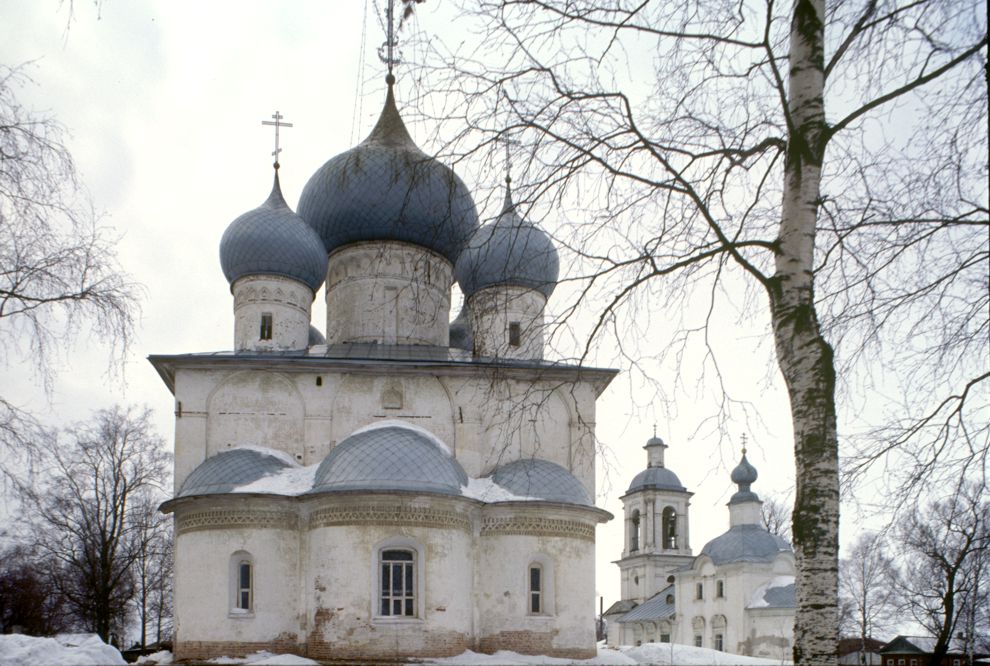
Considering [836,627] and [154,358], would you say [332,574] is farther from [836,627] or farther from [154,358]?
[836,627]

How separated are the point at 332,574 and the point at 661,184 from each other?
12.8m

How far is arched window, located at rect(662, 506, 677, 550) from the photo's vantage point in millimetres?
44281

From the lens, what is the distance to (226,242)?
22.2m

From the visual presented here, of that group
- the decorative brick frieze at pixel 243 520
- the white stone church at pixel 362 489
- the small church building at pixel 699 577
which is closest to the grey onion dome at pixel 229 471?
the white stone church at pixel 362 489

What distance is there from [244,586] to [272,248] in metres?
7.01

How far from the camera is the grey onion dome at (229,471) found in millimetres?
18578

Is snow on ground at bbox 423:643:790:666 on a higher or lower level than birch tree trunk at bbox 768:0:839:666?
lower

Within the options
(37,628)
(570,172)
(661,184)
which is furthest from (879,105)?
(37,628)

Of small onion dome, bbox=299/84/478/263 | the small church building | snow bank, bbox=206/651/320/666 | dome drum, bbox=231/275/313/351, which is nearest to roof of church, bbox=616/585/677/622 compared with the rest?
the small church building

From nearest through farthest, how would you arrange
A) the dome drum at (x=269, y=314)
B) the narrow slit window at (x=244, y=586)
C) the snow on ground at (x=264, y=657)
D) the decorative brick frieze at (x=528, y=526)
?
the snow on ground at (x=264, y=657) → the narrow slit window at (x=244, y=586) → the decorative brick frieze at (x=528, y=526) → the dome drum at (x=269, y=314)

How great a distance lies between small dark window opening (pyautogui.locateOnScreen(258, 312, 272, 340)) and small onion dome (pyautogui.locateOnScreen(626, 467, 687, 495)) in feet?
82.2

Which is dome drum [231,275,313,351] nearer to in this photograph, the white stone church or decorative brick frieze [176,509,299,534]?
the white stone church

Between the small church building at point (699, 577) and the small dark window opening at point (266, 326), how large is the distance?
59.6 feet

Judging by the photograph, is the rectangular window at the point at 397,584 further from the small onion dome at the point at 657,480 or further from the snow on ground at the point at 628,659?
the small onion dome at the point at 657,480
